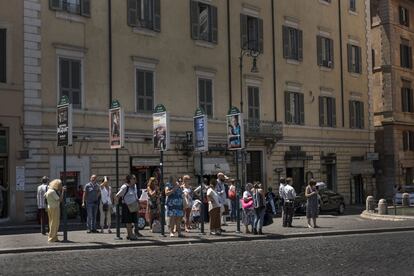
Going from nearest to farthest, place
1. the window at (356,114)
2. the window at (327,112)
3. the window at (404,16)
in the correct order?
the window at (327,112) → the window at (356,114) → the window at (404,16)

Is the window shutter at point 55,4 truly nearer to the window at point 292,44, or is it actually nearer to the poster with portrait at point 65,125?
the poster with portrait at point 65,125

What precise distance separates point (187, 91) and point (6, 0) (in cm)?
1008

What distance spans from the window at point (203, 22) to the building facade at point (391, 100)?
20.8m

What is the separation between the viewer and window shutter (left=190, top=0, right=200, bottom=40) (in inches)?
1278

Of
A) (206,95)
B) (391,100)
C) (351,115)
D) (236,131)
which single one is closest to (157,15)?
(206,95)

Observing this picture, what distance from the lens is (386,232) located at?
21125 millimetres

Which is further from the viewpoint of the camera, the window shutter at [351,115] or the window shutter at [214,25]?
the window shutter at [351,115]

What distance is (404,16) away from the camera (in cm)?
5188

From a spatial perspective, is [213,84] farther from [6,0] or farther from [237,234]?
[237,234]

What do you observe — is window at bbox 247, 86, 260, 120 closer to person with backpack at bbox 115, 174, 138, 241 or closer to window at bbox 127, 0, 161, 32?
window at bbox 127, 0, 161, 32

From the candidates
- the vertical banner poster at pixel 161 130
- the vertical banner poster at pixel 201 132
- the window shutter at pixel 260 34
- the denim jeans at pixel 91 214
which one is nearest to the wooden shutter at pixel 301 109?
the window shutter at pixel 260 34

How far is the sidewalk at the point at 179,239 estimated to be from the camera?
1630cm

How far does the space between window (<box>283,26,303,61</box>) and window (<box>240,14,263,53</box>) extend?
2336mm

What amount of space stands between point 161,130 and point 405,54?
37.0 m
